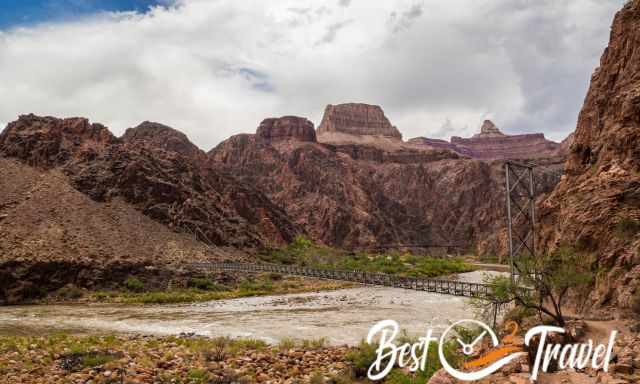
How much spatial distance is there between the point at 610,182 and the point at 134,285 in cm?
4432

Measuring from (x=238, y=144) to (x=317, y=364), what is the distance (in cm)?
16334

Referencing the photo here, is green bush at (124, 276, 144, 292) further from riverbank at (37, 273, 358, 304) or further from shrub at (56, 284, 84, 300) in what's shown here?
shrub at (56, 284, 84, 300)

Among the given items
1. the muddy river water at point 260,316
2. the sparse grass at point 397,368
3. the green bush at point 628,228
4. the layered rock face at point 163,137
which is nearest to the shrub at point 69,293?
the muddy river water at point 260,316

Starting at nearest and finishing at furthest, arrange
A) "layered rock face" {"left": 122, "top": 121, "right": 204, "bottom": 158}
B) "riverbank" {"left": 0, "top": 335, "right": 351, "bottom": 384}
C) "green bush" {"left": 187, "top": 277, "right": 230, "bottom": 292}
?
"riverbank" {"left": 0, "top": 335, "right": 351, "bottom": 384} → "green bush" {"left": 187, "top": 277, "right": 230, "bottom": 292} → "layered rock face" {"left": 122, "top": 121, "right": 204, "bottom": 158}

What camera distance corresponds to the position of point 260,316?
32.6m

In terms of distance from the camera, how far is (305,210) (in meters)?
151

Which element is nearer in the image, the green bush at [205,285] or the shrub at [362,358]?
the shrub at [362,358]

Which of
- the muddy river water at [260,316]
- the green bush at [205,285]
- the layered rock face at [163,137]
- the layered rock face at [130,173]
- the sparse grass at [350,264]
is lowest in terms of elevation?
the muddy river water at [260,316]

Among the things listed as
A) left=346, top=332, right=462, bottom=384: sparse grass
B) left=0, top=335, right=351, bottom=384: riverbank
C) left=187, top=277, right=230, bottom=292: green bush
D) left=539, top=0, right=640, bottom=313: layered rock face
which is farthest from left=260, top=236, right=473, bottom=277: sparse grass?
left=346, top=332, right=462, bottom=384: sparse grass

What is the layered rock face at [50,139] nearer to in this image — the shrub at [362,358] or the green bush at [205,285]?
the green bush at [205,285]

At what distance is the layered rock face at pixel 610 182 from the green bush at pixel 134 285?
129 feet

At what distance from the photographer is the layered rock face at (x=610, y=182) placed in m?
17.6

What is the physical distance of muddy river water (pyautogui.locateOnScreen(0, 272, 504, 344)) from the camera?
1017 inches

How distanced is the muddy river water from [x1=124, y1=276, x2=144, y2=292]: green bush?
26.5 feet
